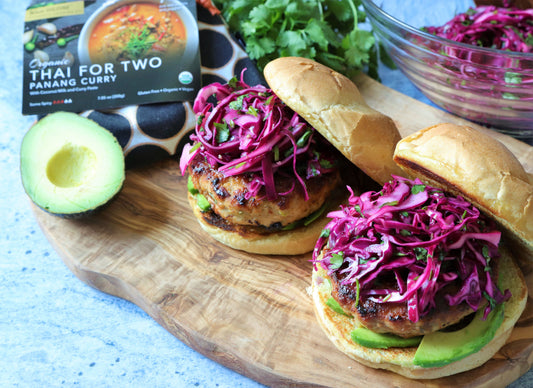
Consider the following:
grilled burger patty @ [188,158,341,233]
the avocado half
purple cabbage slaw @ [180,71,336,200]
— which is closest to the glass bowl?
purple cabbage slaw @ [180,71,336,200]

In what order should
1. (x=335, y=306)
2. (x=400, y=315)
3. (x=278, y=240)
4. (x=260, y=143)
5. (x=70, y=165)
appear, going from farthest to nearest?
(x=70, y=165), (x=278, y=240), (x=260, y=143), (x=335, y=306), (x=400, y=315)

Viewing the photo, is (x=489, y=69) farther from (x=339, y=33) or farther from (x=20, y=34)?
(x=20, y=34)

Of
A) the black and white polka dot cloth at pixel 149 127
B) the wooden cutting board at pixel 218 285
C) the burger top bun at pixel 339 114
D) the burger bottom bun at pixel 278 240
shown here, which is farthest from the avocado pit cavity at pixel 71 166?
the burger top bun at pixel 339 114

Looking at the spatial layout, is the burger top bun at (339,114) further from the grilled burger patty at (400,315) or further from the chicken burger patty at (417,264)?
the grilled burger patty at (400,315)

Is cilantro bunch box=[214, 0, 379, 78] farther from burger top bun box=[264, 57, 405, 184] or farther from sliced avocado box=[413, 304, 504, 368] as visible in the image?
sliced avocado box=[413, 304, 504, 368]

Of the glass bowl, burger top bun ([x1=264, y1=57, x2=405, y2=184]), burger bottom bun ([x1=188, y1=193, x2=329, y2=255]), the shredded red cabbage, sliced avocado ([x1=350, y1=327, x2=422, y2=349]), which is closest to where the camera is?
sliced avocado ([x1=350, y1=327, x2=422, y2=349])

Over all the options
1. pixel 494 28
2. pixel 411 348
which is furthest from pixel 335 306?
pixel 494 28

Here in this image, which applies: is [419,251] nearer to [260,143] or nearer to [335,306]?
[335,306]
